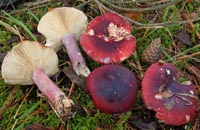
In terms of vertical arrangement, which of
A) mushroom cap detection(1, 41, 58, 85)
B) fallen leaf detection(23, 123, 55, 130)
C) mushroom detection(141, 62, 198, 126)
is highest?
mushroom cap detection(1, 41, 58, 85)

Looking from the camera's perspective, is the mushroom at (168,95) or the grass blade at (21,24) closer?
the mushroom at (168,95)

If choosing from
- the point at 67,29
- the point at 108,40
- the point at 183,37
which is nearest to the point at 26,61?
the point at 67,29

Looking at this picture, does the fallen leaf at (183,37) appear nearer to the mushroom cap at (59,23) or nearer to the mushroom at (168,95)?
the mushroom at (168,95)

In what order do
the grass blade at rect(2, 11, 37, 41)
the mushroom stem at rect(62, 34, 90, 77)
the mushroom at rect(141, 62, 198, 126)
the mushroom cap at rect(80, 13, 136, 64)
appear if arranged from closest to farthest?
the mushroom at rect(141, 62, 198, 126)
the mushroom cap at rect(80, 13, 136, 64)
the mushroom stem at rect(62, 34, 90, 77)
the grass blade at rect(2, 11, 37, 41)

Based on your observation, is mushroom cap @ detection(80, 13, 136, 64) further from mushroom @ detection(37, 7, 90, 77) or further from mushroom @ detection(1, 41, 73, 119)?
mushroom @ detection(1, 41, 73, 119)

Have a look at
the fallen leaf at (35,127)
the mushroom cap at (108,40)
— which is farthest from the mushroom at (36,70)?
the mushroom cap at (108,40)

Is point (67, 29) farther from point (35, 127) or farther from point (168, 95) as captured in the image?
point (168, 95)

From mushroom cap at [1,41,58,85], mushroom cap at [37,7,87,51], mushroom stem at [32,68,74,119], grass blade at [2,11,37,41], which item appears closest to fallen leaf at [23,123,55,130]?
mushroom stem at [32,68,74,119]
